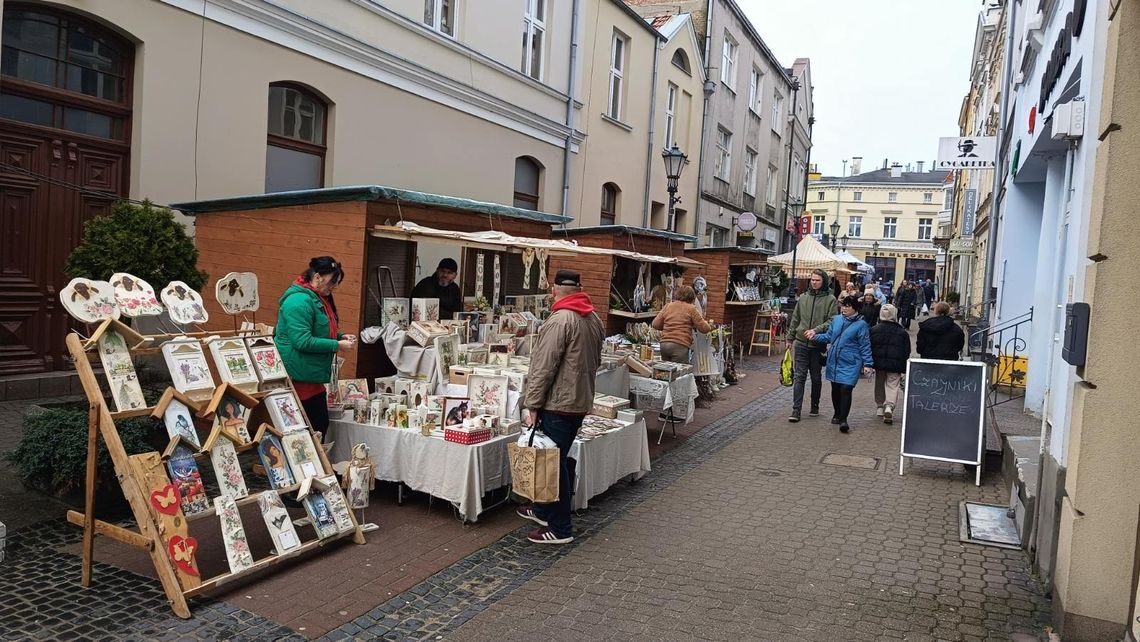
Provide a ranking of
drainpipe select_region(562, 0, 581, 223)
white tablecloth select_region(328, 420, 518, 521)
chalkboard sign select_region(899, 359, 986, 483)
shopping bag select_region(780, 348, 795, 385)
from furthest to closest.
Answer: drainpipe select_region(562, 0, 581, 223)
shopping bag select_region(780, 348, 795, 385)
chalkboard sign select_region(899, 359, 986, 483)
white tablecloth select_region(328, 420, 518, 521)

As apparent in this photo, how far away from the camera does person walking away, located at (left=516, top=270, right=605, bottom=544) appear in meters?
5.76

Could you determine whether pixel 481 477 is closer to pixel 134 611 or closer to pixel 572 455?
pixel 572 455

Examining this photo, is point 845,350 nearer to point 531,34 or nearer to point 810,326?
point 810,326

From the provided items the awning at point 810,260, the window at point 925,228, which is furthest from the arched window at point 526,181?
the window at point 925,228

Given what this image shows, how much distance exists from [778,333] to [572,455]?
16165mm

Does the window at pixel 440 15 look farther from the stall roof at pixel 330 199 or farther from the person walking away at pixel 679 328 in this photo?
the person walking away at pixel 679 328

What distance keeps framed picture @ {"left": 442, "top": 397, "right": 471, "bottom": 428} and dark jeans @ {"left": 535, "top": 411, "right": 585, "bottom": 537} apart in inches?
36.4

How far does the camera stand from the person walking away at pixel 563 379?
5758mm

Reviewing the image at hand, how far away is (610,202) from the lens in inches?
815

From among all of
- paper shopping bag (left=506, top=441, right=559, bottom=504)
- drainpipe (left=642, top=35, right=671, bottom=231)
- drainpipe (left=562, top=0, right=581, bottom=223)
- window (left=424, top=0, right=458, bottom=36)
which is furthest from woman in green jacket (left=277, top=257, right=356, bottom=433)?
drainpipe (left=642, top=35, right=671, bottom=231)

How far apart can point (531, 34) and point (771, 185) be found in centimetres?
2099

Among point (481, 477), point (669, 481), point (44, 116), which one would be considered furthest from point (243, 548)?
point (44, 116)

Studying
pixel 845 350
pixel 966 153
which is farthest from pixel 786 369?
pixel 966 153

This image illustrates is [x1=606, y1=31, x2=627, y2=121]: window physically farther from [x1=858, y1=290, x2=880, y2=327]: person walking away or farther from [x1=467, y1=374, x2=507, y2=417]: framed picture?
[x1=467, y1=374, x2=507, y2=417]: framed picture
